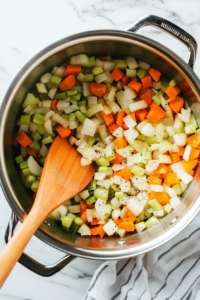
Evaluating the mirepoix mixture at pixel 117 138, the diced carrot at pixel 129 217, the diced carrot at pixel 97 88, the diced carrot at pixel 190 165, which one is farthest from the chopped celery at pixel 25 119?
the diced carrot at pixel 190 165

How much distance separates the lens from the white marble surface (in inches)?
56.0

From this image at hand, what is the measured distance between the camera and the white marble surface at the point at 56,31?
4.66ft

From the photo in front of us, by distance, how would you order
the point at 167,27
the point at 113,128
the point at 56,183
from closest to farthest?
1. the point at 167,27
2. the point at 56,183
3. the point at 113,128

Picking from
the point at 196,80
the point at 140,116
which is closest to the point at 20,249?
the point at 140,116

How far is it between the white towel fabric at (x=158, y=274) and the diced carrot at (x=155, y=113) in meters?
0.56

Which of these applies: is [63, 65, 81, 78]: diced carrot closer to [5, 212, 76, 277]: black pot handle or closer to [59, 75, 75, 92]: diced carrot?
[59, 75, 75, 92]: diced carrot

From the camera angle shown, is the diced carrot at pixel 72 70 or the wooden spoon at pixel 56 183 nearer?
the wooden spoon at pixel 56 183

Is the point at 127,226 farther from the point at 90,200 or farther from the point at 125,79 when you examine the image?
the point at 125,79

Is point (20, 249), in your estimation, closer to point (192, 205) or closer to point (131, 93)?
point (192, 205)

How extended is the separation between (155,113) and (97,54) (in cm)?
39

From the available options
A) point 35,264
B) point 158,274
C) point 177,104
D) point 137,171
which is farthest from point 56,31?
point 158,274

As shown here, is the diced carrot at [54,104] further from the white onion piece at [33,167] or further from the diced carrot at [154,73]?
the diced carrot at [154,73]

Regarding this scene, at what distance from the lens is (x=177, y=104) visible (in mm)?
1285

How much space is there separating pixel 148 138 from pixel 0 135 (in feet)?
2.29
